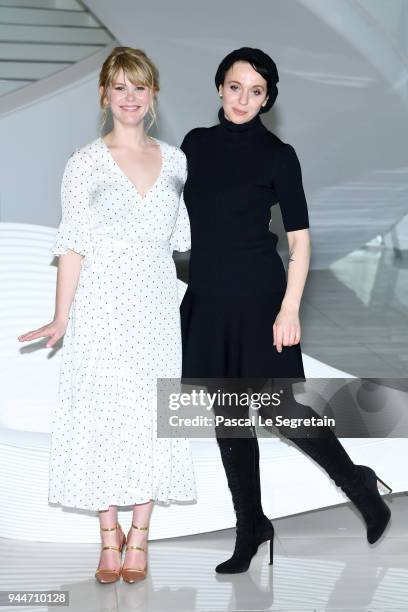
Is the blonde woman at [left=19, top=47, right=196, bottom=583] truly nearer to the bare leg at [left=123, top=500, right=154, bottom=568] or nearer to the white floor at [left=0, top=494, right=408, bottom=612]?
the bare leg at [left=123, top=500, right=154, bottom=568]

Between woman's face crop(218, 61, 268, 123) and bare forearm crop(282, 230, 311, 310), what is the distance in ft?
1.15

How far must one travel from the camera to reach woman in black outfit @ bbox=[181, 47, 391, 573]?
2.82m

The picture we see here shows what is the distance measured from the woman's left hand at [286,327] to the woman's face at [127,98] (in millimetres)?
631

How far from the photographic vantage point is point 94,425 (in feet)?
9.57

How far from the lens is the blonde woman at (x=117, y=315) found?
112 inches

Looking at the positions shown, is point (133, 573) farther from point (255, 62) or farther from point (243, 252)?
point (255, 62)

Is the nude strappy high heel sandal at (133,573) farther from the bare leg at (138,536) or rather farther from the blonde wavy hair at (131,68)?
the blonde wavy hair at (131,68)

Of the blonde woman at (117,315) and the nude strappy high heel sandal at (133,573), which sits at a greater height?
the blonde woman at (117,315)

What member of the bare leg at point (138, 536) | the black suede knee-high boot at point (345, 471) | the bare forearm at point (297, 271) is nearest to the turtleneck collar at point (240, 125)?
the bare forearm at point (297, 271)

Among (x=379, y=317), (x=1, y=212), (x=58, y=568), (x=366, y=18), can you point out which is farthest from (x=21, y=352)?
(x=1, y=212)

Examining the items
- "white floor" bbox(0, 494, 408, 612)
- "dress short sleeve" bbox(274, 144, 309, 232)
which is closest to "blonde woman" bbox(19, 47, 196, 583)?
"white floor" bbox(0, 494, 408, 612)

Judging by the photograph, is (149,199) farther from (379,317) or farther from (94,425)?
(379,317)

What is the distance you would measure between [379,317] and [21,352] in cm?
356

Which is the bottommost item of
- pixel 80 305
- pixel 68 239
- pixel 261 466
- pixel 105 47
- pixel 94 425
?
pixel 261 466
